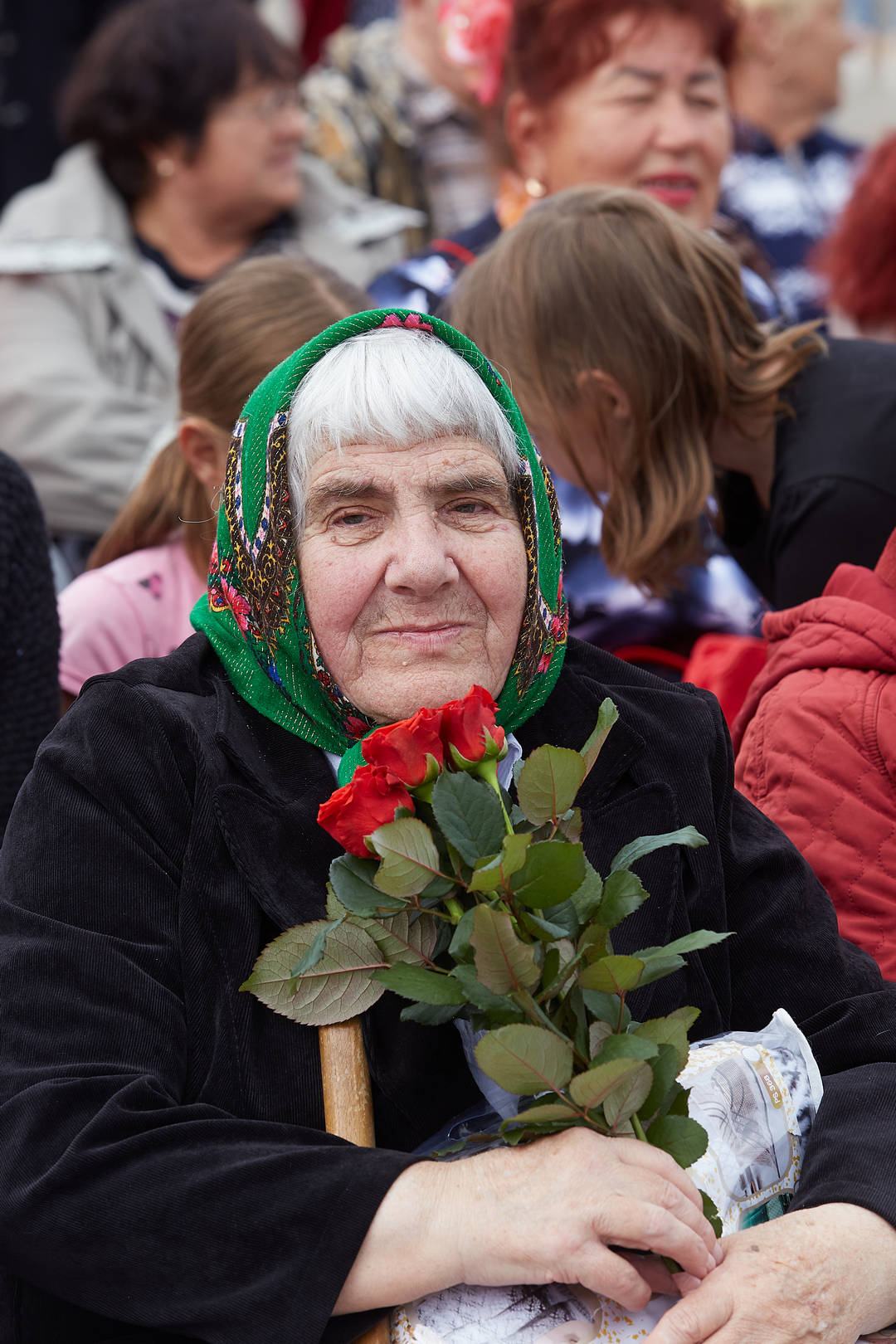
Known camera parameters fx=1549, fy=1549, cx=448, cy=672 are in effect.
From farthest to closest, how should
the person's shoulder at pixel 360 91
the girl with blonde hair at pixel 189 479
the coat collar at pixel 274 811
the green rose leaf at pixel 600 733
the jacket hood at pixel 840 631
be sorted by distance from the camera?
the person's shoulder at pixel 360 91
the girl with blonde hair at pixel 189 479
the jacket hood at pixel 840 631
the coat collar at pixel 274 811
the green rose leaf at pixel 600 733

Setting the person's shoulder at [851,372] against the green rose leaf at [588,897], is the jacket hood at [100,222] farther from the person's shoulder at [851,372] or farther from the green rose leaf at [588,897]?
the green rose leaf at [588,897]

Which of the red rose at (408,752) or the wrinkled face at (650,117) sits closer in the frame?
the red rose at (408,752)

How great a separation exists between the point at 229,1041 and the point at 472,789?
449 mm

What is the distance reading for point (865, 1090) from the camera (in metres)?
1.91

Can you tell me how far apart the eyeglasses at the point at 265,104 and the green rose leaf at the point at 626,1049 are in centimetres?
380

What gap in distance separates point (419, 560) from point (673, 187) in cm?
239

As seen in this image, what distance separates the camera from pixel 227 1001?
1.80 meters

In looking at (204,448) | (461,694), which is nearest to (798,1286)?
(461,694)

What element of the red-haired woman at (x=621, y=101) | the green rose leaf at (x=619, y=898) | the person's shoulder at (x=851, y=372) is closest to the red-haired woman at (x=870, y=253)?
the red-haired woman at (x=621, y=101)

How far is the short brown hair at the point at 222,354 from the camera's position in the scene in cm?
323

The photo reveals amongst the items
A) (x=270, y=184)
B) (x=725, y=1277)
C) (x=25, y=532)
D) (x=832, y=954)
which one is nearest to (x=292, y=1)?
(x=270, y=184)

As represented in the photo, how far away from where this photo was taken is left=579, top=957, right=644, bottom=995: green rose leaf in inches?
61.8

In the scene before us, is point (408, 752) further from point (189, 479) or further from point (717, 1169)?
point (189, 479)

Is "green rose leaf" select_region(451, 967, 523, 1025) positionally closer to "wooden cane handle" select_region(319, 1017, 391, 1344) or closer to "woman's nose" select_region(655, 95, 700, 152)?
"wooden cane handle" select_region(319, 1017, 391, 1344)
